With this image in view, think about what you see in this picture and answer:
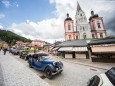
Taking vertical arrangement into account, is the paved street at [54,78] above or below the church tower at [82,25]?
below

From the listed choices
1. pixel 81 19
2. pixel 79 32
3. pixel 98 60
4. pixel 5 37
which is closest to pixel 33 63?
pixel 98 60

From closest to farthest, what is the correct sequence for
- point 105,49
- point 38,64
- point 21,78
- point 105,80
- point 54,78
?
point 105,80 < point 21,78 < point 54,78 < point 38,64 < point 105,49

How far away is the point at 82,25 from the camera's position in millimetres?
40344

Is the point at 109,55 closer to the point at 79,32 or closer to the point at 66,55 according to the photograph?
the point at 66,55

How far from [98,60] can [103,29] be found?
1120 inches

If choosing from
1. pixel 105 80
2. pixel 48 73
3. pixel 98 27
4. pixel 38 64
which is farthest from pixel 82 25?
pixel 105 80

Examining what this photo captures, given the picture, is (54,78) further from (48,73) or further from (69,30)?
(69,30)

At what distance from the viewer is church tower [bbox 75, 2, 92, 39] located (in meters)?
39.2

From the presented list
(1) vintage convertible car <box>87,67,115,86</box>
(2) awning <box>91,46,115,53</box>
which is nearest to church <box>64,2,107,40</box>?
(2) awning <box>91,46,115,53</box>

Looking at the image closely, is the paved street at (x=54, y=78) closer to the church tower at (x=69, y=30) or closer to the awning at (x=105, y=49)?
the awning at (x=105, y=49)

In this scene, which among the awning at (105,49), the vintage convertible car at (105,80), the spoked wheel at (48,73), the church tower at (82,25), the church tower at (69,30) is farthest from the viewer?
the church tower at (69,30)

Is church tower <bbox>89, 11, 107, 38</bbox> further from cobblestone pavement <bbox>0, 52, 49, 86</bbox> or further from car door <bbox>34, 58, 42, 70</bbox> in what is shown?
cobblestone pavement <bbox>0, 52, 49, 86</bbox>

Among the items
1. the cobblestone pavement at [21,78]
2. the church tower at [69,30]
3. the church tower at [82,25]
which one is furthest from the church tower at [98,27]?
the cobblestone pavement at [21,78]

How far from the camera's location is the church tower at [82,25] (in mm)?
39219
